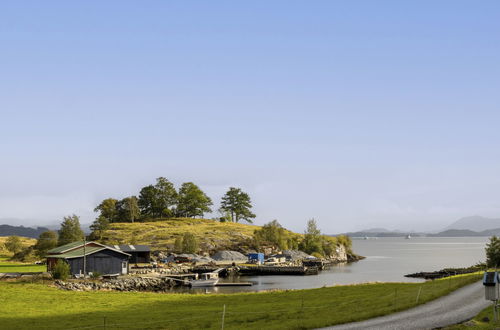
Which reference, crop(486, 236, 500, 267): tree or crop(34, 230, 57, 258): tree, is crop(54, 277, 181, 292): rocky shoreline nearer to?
crop(34, 230, 57, 258): tree

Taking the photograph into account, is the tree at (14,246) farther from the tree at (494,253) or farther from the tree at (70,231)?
the tree at (494,253)

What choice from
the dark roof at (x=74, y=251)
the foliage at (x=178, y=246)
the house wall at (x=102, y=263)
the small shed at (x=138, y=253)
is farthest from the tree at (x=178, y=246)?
the dark roof at (x=74, y=251)

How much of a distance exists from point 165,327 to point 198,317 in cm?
476

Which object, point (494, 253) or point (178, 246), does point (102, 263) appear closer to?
point (178, 246)

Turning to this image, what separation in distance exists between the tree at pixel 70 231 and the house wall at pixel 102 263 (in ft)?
106

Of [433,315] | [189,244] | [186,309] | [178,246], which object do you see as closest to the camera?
[433,315]

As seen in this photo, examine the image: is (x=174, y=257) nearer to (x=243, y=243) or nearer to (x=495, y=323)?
(x=243, y=243)

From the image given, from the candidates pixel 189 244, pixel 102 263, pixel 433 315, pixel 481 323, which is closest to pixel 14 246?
pixel 189 244

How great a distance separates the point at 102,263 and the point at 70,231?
36.5 meters

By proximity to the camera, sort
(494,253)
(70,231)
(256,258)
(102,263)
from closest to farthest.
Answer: (494,253), (102,263), (70,231), (256,258)

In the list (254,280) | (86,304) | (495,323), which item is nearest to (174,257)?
(254,280)

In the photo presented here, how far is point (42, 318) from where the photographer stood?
4762 cm

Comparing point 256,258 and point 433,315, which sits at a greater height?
point 433,315

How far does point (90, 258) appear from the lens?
10038 centimetres
